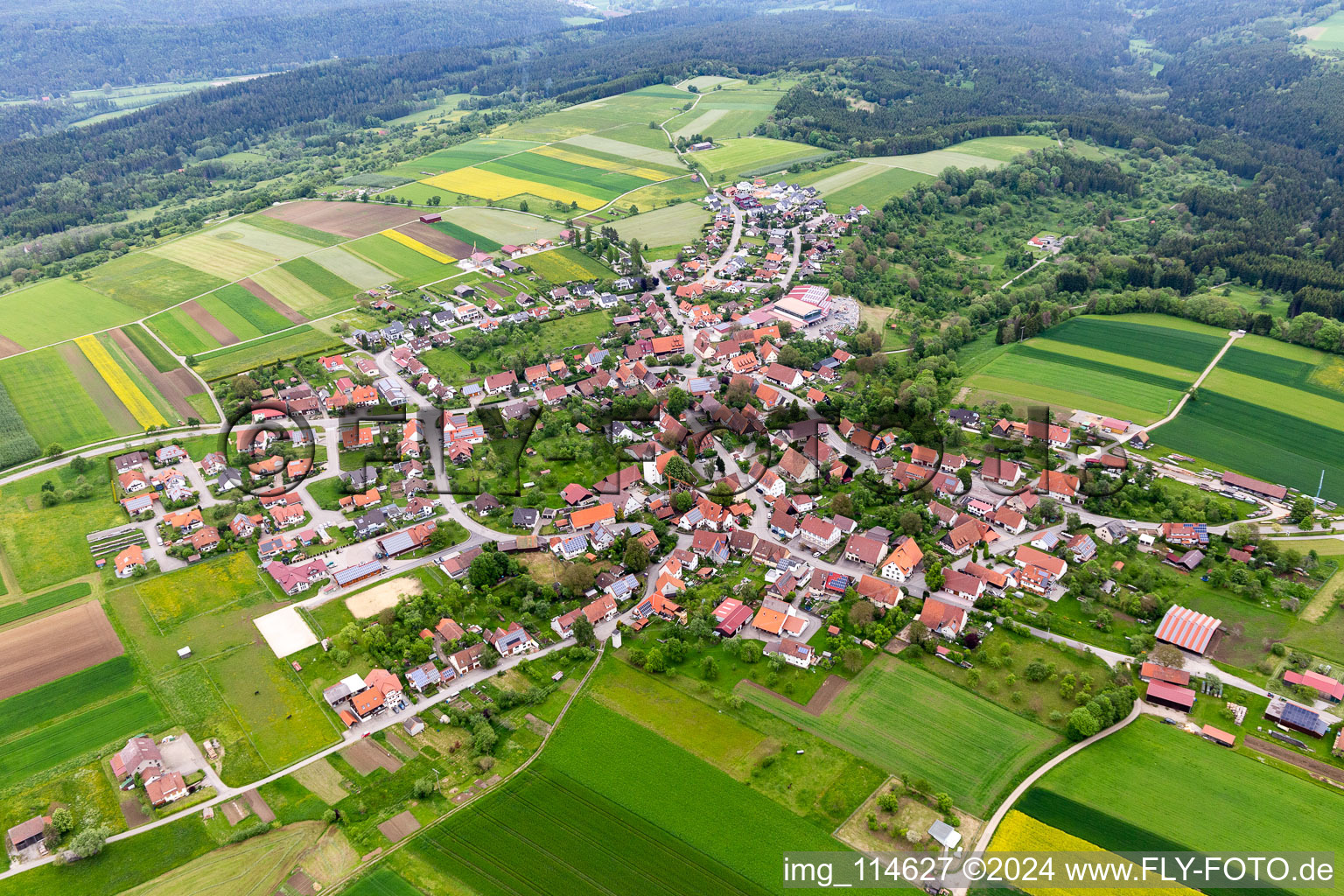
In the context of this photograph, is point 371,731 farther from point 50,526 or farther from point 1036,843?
point 50,526

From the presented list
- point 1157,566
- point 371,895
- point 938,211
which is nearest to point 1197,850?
point 1157,566

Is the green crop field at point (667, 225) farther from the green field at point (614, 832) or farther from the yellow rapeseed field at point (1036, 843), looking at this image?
the yellow rapeseed field at point (1036, 843)

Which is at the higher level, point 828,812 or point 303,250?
point 303,250

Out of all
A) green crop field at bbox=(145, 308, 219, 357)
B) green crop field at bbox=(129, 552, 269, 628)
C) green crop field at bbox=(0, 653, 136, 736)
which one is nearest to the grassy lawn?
green crop field at bbox=(129, 552, 269, 628)

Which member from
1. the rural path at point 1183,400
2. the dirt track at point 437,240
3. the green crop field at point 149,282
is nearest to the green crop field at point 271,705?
the rural path at point 1183,400

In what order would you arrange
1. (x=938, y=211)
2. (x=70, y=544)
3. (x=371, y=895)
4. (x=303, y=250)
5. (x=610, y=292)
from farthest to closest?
(x=938, y=211) → (x=303, y=250) → (x=610, y=292) → (x=70, y=544) → (x=371, y=895)

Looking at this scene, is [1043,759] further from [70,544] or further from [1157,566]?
[70,544]

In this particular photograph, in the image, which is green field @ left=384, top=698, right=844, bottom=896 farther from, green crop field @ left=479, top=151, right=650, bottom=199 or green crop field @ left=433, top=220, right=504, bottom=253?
green crop field @ left=479, top=151, right=650, bottom=199
